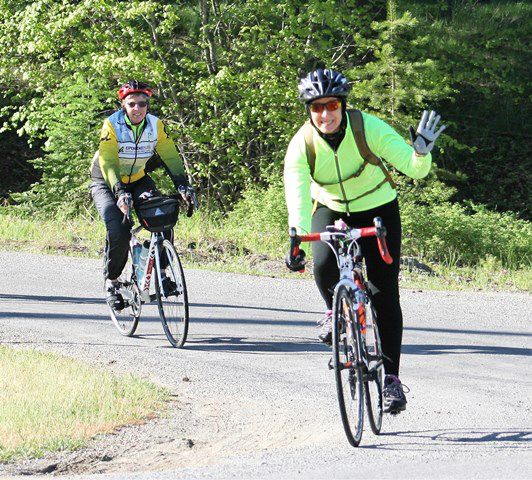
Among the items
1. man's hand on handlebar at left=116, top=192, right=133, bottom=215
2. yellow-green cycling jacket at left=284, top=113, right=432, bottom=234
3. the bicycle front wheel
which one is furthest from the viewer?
the bicycle front wheel

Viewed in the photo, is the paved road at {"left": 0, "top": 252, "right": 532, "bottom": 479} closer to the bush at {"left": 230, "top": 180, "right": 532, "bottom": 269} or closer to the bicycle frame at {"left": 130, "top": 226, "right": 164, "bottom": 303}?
the bicycle frame at {"left": 130, "top": 226, "right": 164, "bottom": 303}

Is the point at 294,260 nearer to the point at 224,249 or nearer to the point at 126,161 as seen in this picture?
the point at 126,161

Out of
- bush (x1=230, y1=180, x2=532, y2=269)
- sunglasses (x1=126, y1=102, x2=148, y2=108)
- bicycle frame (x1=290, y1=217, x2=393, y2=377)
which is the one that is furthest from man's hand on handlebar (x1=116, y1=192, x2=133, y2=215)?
bush (x1=230, y1=180, x2=532, y2=269)

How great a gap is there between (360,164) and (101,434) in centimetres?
205

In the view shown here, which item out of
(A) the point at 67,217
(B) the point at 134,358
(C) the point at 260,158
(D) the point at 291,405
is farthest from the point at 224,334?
(C) the point at 260,158

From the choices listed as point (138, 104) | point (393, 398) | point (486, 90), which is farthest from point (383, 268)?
point (486, 90)

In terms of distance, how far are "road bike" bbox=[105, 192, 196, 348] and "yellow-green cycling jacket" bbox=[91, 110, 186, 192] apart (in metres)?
0.34

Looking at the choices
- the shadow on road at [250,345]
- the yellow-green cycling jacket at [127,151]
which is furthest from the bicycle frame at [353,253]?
the yellow-green cycling jacket at [127,151]

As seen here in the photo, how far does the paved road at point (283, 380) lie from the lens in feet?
19.0

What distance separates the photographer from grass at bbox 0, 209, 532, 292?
1360cm

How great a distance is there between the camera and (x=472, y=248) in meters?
16.9

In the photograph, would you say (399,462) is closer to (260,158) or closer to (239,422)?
(239,422)

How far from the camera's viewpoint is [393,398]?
6340mm

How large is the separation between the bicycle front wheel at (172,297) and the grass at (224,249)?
4.52m
